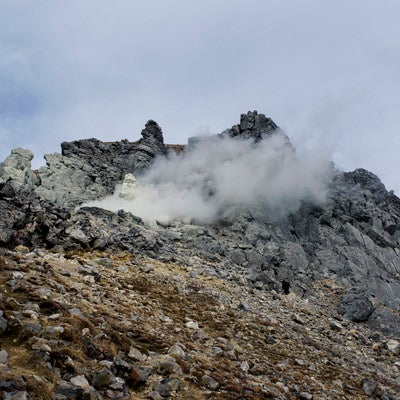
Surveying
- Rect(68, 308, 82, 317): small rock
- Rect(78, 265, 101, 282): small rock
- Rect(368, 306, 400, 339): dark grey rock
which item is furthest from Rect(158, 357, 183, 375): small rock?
Rect(368, 306, 400, 339): dark grey rock

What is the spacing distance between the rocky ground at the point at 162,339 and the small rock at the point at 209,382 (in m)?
0.04

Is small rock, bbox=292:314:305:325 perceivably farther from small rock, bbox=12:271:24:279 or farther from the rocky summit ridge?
small rock, bbox=12:271:24:279

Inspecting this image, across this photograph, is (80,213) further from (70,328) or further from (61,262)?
(70,328)

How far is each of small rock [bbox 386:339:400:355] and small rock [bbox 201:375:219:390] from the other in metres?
20.6

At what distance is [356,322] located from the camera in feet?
119

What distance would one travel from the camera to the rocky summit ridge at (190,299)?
42.3 feet

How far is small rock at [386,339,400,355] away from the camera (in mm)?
29694

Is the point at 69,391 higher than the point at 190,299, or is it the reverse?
the point at 190,299

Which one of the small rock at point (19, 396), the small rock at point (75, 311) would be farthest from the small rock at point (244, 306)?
the small rock at point (19, 396)

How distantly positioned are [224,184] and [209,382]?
154ft

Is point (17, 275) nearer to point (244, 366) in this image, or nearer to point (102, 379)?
point (102, 379)

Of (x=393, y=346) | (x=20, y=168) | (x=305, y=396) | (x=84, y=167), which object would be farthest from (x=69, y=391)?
(x=84, y=167)

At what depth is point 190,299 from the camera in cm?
2620

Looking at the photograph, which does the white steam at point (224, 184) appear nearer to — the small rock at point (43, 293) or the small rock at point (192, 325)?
the small rock at point (192, 325)
